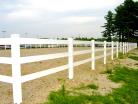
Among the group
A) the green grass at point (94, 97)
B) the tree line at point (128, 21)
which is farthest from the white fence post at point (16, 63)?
the tree line at point (128, 21)

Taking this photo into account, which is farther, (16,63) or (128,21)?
(128,21)

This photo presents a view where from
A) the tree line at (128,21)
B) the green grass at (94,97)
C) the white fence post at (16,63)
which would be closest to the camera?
the white fence post at (16,63)

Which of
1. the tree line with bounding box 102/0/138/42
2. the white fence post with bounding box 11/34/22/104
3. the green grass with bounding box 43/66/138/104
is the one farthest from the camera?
the tree line with bounding box 102/0/138/42

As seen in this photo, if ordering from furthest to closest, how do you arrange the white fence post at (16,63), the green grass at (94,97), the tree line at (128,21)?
the tree line at (128,21) < the green grass at (94,97) < the white fence post at (16,63)

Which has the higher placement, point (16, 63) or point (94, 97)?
point (16, 63)

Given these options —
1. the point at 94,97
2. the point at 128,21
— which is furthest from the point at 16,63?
the point at 128,21

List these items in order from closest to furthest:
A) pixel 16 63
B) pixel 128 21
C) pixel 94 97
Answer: pixel 16 63 → pixel 94 97 → pixel 128 21

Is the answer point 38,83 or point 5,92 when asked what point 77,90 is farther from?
point 5,92

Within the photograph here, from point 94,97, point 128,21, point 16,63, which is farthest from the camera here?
point 128,21

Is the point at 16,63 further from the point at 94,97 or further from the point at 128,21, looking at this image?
the point at 128,21

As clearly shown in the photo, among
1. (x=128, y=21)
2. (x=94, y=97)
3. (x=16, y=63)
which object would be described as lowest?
(x=94, y=97)

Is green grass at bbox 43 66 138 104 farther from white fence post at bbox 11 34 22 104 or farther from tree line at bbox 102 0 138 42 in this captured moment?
tree line at bbox 102 0 138 42

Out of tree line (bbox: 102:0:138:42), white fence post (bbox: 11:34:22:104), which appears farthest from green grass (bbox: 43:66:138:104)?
tree line (bbox: 102:0:138:42)

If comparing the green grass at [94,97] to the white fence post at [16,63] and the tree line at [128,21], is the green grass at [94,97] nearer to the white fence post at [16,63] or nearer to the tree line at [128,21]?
the white fence post at [16,63]
